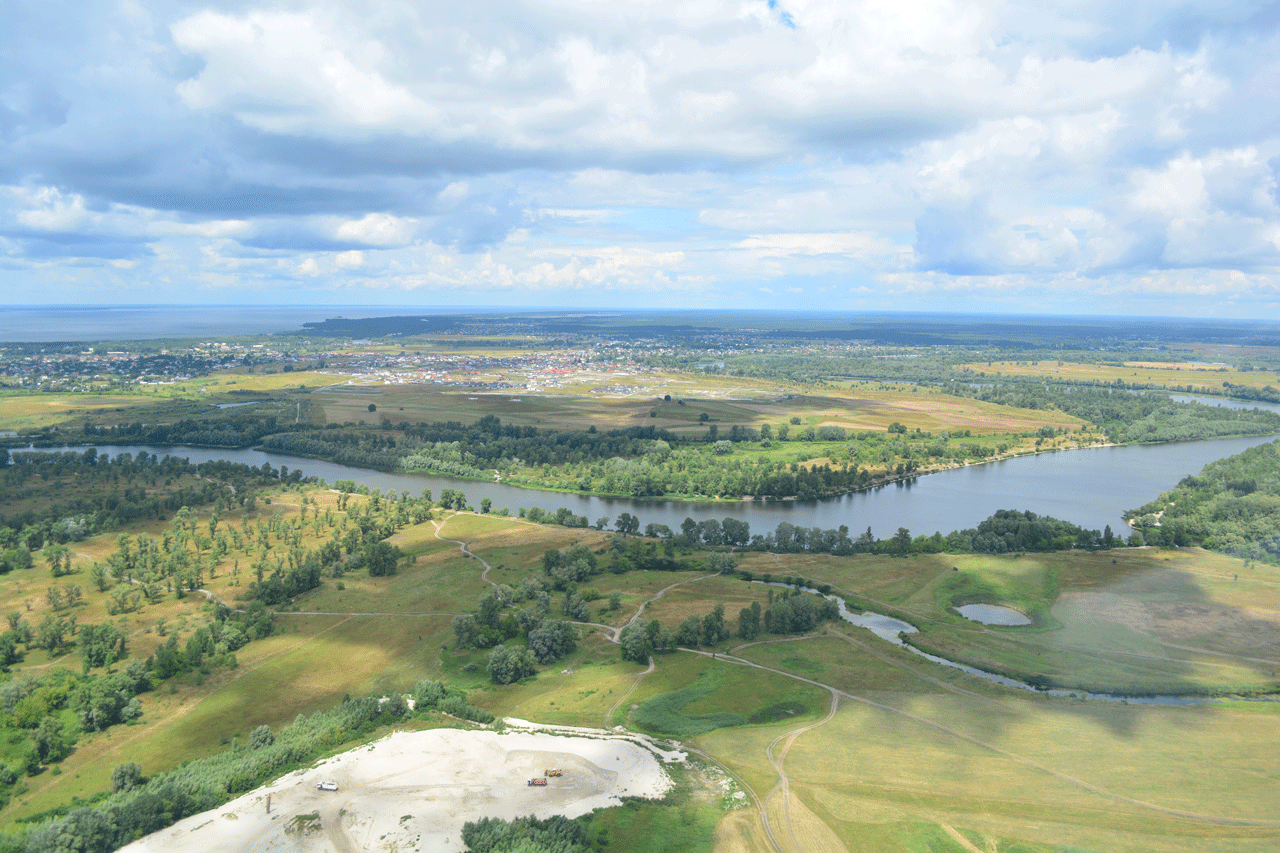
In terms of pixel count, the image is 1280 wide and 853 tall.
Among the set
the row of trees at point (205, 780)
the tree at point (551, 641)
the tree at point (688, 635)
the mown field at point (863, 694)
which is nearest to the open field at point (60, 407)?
the mown field at point (863, 694)

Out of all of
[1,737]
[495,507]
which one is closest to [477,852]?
[1,737]

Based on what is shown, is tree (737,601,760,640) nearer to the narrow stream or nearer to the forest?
the narrow stream

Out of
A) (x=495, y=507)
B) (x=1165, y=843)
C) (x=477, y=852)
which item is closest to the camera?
(x=477, y=852)

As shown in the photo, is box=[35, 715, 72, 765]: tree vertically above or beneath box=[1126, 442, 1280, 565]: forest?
beneath

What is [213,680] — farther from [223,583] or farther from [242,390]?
[242,390]

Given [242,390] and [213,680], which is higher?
[242,390]

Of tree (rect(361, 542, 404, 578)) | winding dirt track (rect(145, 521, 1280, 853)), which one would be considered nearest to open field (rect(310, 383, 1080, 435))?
tree (rect(361, 542, 404, 578))

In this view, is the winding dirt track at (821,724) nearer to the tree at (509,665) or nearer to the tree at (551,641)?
the tree at (551,641)

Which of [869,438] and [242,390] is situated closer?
[869,438]
